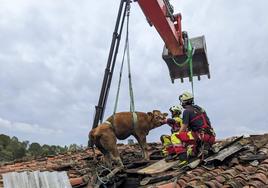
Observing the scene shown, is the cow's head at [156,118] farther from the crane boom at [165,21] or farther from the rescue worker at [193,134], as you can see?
the crane boom at [165,21]

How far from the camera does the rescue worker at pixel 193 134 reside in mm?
6906

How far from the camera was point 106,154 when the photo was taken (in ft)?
25.8

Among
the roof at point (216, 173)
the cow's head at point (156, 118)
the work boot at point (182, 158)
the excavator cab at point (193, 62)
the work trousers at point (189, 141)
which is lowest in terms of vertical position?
the roof at point (216, 173)

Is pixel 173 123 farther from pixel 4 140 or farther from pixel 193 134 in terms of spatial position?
pixel 4 140

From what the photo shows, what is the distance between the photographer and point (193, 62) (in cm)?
1035

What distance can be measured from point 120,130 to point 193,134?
1665 mm

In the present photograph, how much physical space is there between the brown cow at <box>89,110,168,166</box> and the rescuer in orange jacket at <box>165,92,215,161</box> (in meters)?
1.31

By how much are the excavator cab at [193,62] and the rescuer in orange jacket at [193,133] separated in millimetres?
3132

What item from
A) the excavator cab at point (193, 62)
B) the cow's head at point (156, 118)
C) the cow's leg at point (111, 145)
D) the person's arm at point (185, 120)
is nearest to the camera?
the person's arm at point (185, 120)

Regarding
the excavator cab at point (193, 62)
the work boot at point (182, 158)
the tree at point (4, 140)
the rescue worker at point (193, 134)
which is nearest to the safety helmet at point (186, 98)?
the rescue worker at point (193, 134)

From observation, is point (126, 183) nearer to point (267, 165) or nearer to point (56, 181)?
point (56, 181)

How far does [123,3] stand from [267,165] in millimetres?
5886

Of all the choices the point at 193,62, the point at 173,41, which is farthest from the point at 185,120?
the point at 193,62

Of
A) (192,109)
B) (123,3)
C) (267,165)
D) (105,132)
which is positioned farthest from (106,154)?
(123,3)
